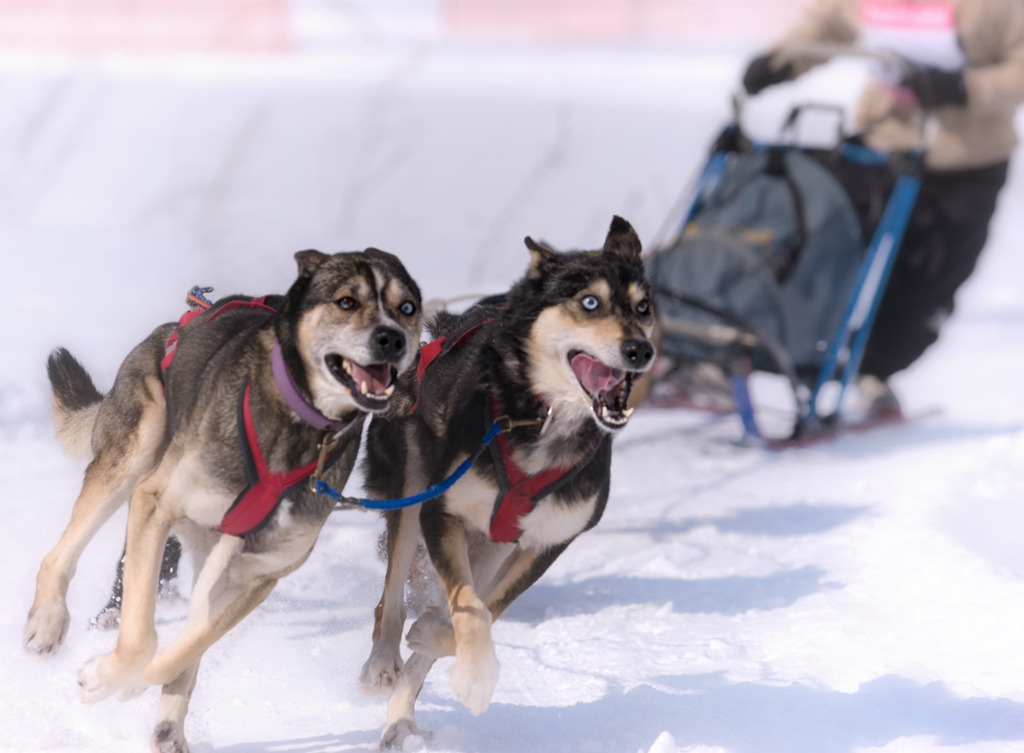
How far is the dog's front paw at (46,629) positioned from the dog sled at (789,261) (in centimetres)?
304

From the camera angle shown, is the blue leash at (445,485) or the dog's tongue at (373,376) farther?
the blue leash at (445,485)

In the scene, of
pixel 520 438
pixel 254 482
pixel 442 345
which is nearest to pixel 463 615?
pixel 520 438

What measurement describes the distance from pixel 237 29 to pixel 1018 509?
7.61 meters

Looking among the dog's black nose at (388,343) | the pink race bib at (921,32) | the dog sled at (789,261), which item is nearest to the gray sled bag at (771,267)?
the dog sled at (789,261)

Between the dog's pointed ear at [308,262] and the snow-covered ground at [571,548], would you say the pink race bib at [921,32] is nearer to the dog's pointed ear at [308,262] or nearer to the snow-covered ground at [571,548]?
the snow-covered ground at [571,548]

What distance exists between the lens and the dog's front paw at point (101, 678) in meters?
2.06

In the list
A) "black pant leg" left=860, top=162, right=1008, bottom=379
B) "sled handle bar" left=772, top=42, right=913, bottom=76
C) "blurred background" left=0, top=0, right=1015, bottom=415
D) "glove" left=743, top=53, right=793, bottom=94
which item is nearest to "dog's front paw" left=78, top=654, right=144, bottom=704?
"blurred background" left=0, top=0, right=1015, bottom=415

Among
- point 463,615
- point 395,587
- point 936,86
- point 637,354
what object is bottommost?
point 395,587

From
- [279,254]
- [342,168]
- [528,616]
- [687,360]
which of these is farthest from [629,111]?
[528,616]

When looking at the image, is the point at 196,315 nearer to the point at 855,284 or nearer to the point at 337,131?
the point at 855,284

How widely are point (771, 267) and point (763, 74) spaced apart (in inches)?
34.8

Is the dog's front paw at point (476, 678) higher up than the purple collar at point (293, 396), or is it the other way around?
the purple collar at point (293, 396)

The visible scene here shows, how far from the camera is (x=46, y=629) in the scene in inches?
88.2

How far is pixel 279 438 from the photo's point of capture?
6.88 feet
